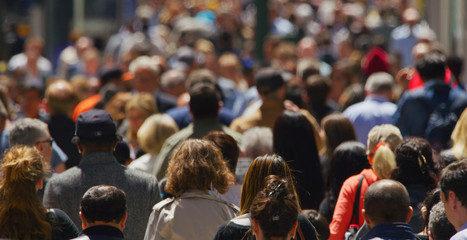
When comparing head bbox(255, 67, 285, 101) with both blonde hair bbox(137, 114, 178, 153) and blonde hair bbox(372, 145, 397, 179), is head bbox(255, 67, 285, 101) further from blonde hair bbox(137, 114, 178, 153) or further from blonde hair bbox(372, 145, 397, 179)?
blonde hair bbox(372, 145, 397, 179)

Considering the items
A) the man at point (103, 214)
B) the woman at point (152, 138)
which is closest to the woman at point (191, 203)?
the man at point (103, 214)

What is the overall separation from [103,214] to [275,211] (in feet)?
3.17

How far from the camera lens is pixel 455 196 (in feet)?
14.9

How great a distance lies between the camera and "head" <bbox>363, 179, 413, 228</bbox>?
4656 millimetres

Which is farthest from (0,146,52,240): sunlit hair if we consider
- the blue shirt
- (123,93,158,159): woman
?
the blue shirt

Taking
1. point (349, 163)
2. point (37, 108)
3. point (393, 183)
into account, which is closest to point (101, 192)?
point (393, 183)

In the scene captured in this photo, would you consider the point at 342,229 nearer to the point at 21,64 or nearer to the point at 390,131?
the point at 390,131

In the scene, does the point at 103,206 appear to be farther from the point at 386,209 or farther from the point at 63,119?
the point at 63,119

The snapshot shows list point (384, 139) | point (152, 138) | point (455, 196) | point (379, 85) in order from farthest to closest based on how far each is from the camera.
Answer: point (379, 85) → point (152, 138) → point (384, 139) → point (455, 196)

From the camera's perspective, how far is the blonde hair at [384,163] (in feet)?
19.9

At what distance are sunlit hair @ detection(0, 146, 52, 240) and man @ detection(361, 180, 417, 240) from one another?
5.78ft

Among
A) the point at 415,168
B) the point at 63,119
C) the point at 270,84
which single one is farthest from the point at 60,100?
the point at 415,168

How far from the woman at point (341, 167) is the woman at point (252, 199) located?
1728 mm

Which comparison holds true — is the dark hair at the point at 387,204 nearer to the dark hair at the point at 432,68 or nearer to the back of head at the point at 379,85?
the dark hair at the point at 432,68
